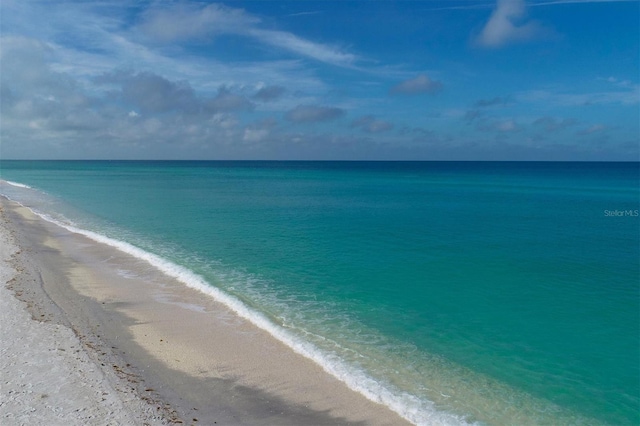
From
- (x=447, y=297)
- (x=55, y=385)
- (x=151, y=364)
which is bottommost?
(x=151, y=364)

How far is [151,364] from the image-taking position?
13164 millimetres

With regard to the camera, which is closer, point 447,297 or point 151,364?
point 151,364

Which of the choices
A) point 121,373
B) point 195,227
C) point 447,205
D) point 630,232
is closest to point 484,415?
point 121,373

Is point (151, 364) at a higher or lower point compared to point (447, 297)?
lower

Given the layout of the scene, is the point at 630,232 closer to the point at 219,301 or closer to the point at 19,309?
the point at 219,301

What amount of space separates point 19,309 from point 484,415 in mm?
15439

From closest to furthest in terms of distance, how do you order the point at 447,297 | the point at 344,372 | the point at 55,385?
the point at 55,385, the point at 344,372, the point at 447,297

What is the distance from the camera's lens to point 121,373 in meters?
12.3

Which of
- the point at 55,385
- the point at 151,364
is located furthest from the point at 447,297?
the point at 55,385

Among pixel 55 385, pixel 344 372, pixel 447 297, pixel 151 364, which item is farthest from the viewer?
pixel 447 297

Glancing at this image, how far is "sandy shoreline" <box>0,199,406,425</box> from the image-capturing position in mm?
10602

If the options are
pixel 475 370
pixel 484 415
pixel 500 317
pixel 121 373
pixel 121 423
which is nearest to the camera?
pixel 121 423

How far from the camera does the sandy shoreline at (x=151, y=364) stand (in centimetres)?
1060

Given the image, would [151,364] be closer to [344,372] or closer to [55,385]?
[55,385]
